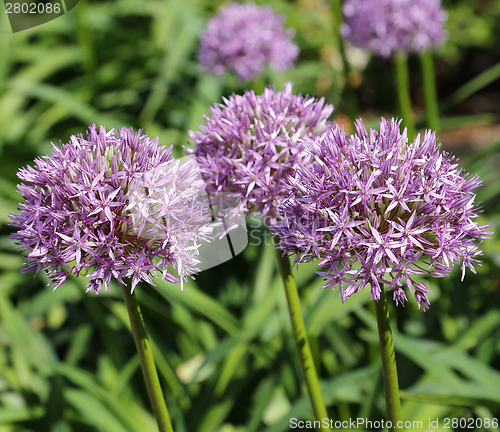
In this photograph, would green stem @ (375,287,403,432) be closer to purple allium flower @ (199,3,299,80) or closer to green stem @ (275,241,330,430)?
green stem @ (275,241,330,430)

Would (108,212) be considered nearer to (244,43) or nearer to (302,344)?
(302,344)

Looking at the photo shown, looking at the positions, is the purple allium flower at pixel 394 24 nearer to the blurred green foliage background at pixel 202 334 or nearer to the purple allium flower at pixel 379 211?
the blurred green foliage background at pixel 202 334

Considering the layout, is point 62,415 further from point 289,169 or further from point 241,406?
point 289,169

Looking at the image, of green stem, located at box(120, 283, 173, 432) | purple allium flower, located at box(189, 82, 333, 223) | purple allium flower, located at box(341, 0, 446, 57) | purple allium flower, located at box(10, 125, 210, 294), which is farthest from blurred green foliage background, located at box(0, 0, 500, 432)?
green stem, located at box(120, 283, 173, 432)

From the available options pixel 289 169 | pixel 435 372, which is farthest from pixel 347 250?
pixel 435 372

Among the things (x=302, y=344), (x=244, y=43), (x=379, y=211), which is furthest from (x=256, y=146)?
(x=244, y=43)

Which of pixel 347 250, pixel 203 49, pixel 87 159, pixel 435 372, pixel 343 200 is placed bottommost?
pixel 435 372
